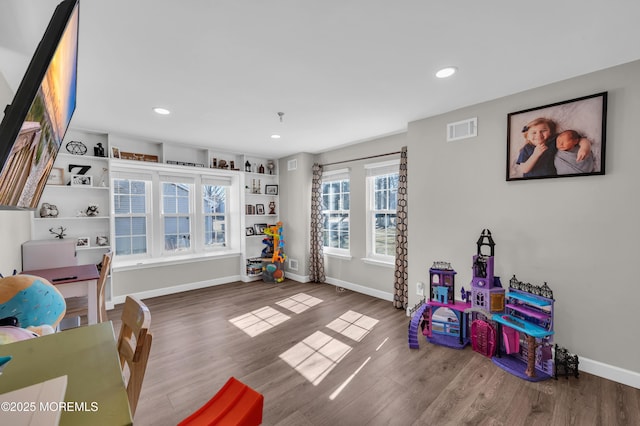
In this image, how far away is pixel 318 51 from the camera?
6.00ft

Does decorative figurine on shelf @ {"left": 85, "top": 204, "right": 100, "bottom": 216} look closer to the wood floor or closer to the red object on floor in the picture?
the wood floor

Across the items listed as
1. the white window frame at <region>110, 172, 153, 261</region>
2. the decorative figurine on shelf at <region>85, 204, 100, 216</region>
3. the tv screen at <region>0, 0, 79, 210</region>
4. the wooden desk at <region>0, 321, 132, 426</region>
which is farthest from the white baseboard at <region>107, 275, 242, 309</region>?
the tv screen at <region>0, 0, 79, 210</region>

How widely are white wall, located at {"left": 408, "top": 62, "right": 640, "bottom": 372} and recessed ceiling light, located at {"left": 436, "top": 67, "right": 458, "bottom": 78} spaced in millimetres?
822

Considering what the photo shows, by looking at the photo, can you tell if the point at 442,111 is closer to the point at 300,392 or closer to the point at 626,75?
the point at 626,75

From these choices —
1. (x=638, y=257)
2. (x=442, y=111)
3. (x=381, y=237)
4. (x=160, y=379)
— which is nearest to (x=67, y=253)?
(x=160, y=379)

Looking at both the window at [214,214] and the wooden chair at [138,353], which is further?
the window at [214,214]

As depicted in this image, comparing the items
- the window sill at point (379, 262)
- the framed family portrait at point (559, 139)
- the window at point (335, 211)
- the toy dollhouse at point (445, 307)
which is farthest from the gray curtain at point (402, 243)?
the framed family portrait at point (559, 139)

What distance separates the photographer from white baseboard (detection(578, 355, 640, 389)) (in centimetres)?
200

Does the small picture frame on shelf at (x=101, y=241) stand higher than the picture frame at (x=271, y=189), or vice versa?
the picture frame at (x=271, y=189)

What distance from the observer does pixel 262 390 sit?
2014 mm

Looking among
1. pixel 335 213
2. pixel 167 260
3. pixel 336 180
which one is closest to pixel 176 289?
pixel 167 260

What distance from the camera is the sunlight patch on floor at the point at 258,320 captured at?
303 cm

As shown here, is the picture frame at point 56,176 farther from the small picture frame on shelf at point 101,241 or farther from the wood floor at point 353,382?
the wood floor at point 353,382

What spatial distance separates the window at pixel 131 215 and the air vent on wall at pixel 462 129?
4.39 meters
